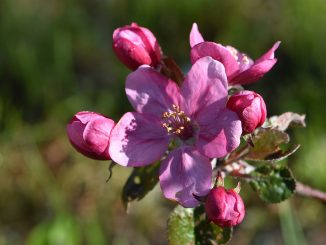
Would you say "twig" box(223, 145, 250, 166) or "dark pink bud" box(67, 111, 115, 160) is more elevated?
"dark pink bud" box(67, 111, 115, 160)

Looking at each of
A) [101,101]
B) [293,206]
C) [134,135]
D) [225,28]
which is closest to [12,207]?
[101,101]

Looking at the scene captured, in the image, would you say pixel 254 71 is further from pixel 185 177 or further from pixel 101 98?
pixel 101 98

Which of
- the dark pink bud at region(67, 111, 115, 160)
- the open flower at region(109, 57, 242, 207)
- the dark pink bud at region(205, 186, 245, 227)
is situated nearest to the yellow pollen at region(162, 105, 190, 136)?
the open flower at region(109, 57, 242, 207)

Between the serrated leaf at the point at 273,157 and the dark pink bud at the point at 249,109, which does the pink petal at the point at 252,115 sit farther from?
the serrated leaf at the point at 273,157

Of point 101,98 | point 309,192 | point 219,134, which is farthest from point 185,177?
point 101,98

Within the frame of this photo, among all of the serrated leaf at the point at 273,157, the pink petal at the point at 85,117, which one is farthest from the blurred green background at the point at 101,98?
the pink petal at the point at 85,117

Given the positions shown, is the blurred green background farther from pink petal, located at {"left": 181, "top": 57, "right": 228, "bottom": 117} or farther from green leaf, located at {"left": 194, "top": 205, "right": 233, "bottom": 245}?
pink petal, located at {"left": 181, "top": 57, "right": 228, "bottom": 117}

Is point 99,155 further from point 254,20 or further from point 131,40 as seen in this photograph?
point 254,20
